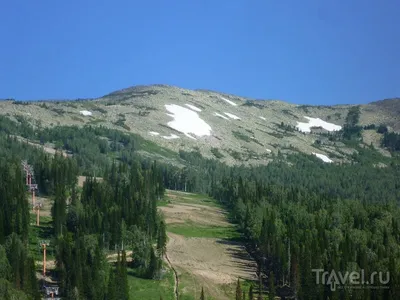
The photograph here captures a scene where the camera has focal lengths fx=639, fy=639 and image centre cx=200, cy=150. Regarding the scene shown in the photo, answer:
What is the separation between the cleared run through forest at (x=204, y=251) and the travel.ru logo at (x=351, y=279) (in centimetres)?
1445

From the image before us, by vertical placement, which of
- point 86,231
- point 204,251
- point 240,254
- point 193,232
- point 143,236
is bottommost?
point 240,254

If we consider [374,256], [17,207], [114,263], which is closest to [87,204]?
[17,207]

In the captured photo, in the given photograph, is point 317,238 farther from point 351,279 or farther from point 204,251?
point 204,251

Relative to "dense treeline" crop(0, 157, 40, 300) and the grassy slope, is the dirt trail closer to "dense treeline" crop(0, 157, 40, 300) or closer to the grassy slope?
the grassy slope

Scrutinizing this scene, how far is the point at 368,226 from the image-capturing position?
134000mm

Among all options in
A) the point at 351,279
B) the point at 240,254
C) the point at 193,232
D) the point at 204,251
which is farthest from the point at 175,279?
the point at 193,232

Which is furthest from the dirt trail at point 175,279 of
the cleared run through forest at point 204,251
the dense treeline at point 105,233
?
the dense treeline at point 105,233

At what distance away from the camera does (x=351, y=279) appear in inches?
3654

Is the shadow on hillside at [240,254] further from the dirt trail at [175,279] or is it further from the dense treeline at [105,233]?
the dense treeline at [105,233]

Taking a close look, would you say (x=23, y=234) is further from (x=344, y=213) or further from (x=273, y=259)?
(x=344, y=213)

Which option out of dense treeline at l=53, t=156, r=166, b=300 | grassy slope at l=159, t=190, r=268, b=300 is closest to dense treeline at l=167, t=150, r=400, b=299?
grassy slope at l=159, t=190, r=268, b=300

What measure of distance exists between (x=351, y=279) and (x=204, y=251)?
39.7 metres

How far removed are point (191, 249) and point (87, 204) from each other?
22.8 m

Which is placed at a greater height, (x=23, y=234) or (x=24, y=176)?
(x=24, y=176)
